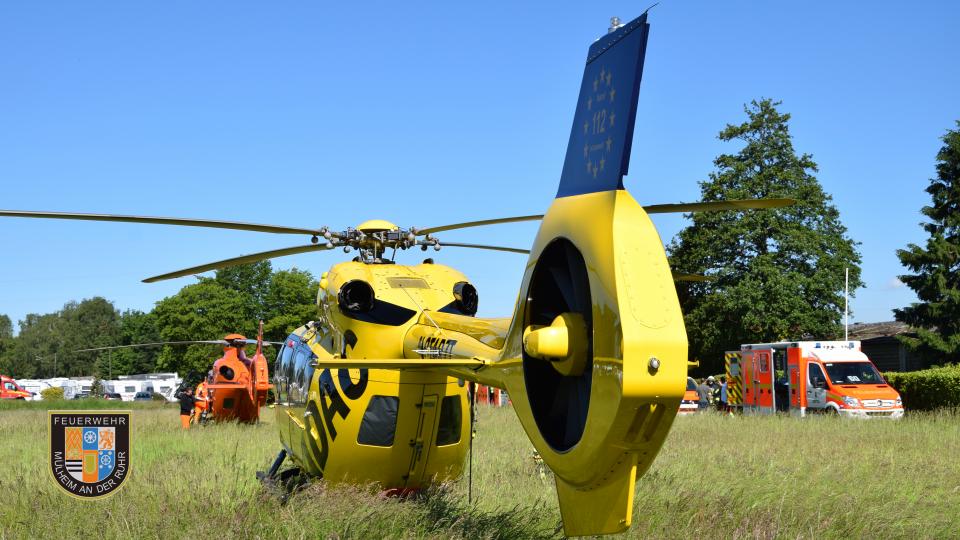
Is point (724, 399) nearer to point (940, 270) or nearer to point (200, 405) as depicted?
point (940, 270)

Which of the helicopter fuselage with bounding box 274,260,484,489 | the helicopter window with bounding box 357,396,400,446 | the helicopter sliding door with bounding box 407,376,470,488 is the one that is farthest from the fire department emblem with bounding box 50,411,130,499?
the helicopter sliding door with bounding box 407,376,470,488

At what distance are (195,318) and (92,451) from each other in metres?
66.6

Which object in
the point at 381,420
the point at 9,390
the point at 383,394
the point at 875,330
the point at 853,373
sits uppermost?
the point at 875,330

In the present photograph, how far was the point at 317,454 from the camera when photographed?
8.22m

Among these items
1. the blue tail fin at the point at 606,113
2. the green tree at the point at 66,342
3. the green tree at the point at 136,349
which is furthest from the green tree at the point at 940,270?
the green tree at the point at 66,342

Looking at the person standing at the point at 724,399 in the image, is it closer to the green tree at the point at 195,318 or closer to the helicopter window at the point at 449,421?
the helicopter window at the point at 449,421

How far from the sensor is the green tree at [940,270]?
3400 cm

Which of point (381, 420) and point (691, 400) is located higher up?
point (381, 420)

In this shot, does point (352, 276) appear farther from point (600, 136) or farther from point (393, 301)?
point (600, 136)

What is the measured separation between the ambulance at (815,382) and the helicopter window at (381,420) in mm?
16932

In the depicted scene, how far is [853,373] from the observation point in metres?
23.6

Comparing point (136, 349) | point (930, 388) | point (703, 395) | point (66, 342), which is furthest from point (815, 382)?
point (66, 342)

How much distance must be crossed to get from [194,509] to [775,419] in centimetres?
1623

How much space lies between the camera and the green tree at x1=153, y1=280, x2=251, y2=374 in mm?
71250
